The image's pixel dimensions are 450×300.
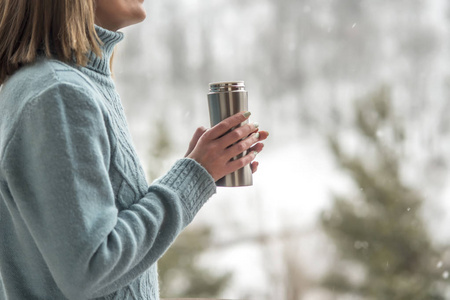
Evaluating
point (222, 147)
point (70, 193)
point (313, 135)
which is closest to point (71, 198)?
point (70, 193)

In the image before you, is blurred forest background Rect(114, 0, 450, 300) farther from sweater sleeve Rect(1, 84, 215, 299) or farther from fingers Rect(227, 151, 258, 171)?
sweater sleeve Rect(1, 84, 215, 299)

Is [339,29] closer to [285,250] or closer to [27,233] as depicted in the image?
[285,250]

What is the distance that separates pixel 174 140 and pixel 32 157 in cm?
148

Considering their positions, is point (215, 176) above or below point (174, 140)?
above

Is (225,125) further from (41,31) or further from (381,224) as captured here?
(381,224)

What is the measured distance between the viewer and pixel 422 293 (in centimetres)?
187

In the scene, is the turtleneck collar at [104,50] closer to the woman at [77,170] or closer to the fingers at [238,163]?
the woman at [77,170]

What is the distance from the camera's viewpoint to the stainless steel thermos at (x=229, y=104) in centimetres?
75

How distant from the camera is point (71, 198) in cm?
53

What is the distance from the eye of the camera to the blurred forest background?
187 cm

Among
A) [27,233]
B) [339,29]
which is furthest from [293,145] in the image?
[27,233]

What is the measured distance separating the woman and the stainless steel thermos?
1.6 inches

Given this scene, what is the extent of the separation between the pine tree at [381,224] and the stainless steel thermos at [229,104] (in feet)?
3.99

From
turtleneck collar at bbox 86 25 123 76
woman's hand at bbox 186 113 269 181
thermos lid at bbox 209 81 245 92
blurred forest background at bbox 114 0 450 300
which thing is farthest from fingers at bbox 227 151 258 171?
blurred forest background at bbox 114 0 450 300
